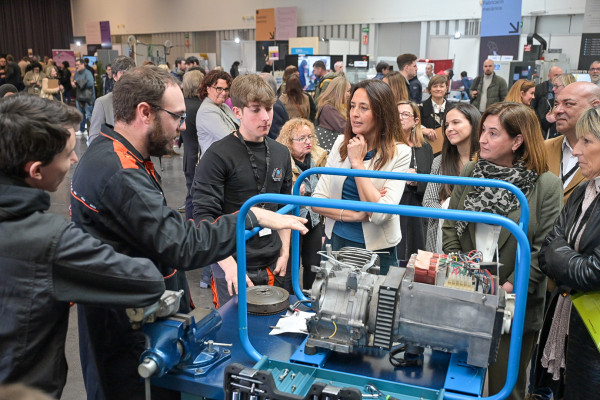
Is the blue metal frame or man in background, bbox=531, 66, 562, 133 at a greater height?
man in background, bbox=531, 66, 562, 133

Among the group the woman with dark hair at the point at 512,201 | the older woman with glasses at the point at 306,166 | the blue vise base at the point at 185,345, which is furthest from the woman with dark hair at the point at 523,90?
the blue vise base at the point at 185,345

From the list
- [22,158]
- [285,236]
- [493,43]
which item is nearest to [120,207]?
[22,158]

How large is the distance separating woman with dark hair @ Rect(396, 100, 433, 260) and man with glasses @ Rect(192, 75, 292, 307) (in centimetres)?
163

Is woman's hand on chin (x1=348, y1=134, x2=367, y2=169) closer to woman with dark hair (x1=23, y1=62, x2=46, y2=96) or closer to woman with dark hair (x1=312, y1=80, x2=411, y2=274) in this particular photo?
woman with dark hair (x1=312, y1=80, x2=411, y2=274)

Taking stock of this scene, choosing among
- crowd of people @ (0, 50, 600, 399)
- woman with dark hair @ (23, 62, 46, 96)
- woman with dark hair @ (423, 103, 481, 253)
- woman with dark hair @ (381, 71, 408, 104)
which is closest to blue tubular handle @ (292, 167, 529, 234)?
crowd of people @ (0, 50, 600, 399)

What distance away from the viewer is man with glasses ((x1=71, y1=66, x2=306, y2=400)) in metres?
1.53

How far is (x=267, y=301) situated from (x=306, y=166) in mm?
1857

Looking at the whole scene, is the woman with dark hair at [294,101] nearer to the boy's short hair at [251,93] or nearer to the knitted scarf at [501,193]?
the boy's short hair at [251,93]

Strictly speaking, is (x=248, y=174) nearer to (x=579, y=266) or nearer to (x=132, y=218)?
(x=132, y=218)

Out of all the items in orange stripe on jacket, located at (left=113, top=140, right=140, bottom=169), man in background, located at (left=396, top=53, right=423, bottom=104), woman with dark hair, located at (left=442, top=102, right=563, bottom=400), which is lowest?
woman with dark hair, located at (left=442, top=102, right=563, bottom=400)

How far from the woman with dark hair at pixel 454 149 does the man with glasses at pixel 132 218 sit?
5.56ft

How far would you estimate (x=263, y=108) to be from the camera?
239 cm

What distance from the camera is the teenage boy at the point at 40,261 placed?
1266 millimetres

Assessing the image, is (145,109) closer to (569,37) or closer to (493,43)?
(493,43)
